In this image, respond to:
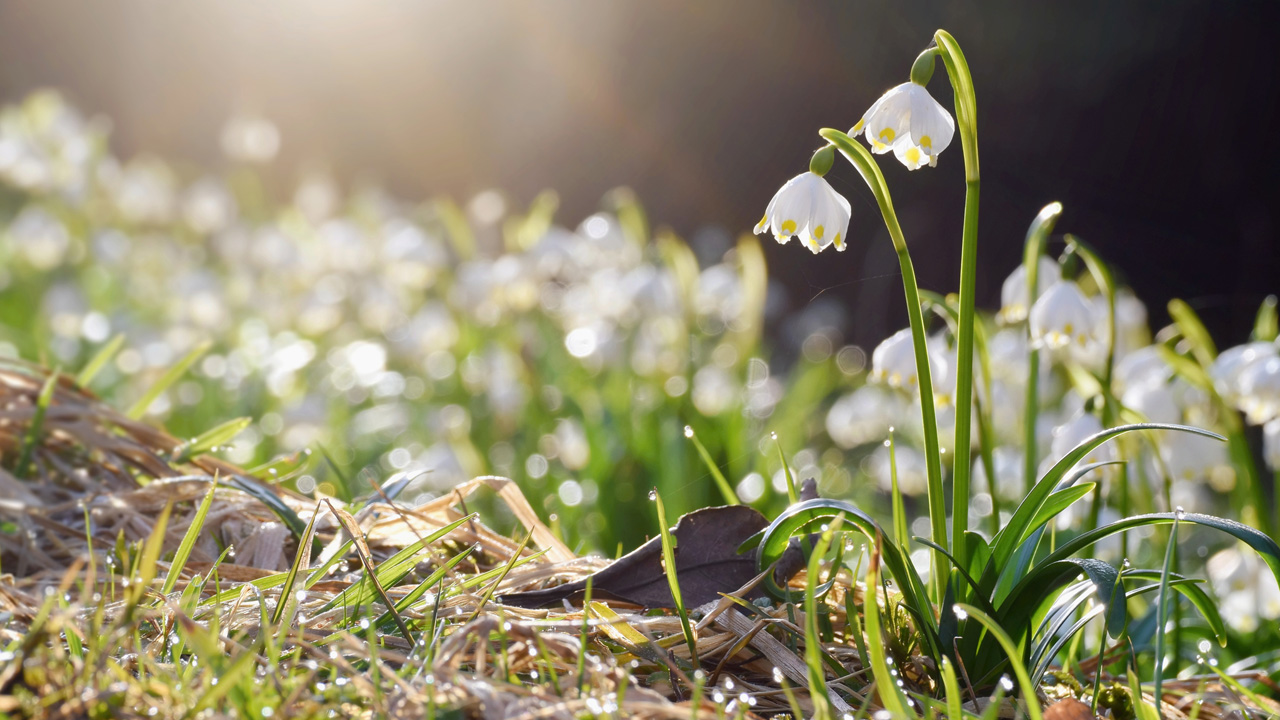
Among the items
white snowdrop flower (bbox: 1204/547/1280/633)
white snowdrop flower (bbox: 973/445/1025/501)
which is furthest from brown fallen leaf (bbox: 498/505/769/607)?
white snowdrop flower (bbox: 973/445/1025/501)

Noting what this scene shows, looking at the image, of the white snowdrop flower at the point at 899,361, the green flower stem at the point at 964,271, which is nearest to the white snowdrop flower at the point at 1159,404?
the white snowdrop flower at the point at 899,361

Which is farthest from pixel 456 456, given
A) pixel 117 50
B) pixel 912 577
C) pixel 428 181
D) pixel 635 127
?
pixel 117 50

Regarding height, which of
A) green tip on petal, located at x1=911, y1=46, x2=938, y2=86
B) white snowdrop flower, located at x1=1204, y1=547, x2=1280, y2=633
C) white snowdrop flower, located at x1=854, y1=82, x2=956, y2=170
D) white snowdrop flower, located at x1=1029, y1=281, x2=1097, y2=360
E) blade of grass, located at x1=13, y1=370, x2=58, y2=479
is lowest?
white snowdrop flower, located at x1=1204, y1=547, x2=1280, y2=633

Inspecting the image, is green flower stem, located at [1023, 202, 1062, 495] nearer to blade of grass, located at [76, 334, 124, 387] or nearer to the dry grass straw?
the dry grass straw

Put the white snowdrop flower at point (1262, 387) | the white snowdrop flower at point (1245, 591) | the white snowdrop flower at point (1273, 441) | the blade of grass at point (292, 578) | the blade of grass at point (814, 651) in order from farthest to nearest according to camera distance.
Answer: the white snowdrop flower at point (1245, 591), the white snowdrop flower at point (1273, 441), the white snowdrop flower at point (1262, 387), the blade of grass at point (292, 578), the blade of grass at point (814, 651)

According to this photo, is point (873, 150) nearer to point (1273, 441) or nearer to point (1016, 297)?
point (1016, 297)

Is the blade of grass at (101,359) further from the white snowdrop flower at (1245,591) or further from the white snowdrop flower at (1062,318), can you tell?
the white snowdrop flower at (1245,591)
